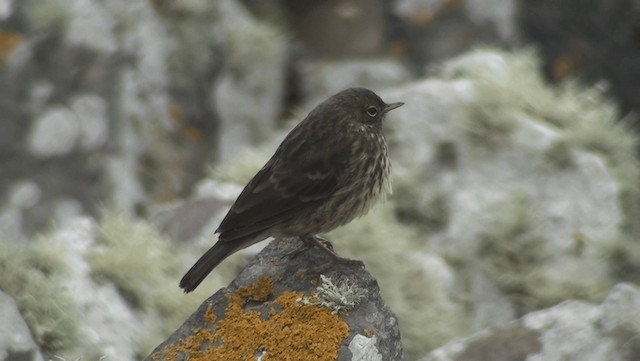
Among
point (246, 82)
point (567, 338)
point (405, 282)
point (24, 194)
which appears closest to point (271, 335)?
point (567, 338)

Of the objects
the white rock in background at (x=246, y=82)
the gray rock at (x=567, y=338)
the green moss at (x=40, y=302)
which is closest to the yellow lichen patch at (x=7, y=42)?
the white rock in background at (x=246, y=82)

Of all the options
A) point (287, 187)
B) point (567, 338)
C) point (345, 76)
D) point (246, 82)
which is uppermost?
point (345, 76)

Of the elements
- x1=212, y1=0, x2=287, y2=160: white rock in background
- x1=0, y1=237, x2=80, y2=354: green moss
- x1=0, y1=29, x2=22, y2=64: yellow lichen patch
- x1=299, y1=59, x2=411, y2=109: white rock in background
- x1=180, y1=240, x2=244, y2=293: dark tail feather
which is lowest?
x1=180, y1=240, x2=244, y2=293: dark tail feather

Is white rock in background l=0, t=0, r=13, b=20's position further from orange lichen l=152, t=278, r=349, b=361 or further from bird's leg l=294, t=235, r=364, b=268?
orange lichen l=152, t=278, r=349, b=361

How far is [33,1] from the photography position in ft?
30.7

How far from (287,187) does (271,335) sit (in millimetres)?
894

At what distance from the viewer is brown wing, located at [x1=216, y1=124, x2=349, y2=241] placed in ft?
17.5

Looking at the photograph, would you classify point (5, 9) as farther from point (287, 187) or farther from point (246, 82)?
point (287, 187)

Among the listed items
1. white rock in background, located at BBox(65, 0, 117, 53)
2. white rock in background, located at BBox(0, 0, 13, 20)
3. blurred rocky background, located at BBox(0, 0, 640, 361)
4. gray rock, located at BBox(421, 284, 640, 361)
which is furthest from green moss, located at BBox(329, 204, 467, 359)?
white rock in background, located at BBox(0, 0, 13, 20)

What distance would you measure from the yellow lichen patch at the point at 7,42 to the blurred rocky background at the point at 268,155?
0.05 ft

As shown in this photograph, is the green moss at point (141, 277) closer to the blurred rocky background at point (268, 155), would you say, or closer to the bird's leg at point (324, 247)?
the blurred rocky background at point (268, 155)

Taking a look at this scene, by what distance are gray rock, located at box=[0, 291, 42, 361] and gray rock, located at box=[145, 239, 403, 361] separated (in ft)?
3.47

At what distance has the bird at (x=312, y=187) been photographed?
533 cm

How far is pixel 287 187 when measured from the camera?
5.47 metres
